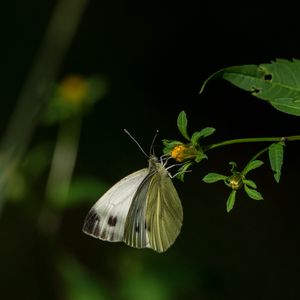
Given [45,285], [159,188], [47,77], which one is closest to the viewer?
[159,188]

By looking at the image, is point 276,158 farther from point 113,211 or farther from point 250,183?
point 113,211

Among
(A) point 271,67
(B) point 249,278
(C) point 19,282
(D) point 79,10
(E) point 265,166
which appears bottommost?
(C) point 19,282

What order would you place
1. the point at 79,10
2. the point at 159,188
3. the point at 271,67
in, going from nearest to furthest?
the point at 271,67 < the point at 159,188 < the point at 79,10

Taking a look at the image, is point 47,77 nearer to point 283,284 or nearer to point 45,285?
point 45,285

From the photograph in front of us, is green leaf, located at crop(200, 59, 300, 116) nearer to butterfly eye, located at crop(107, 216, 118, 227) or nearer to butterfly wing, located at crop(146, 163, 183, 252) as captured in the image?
butterfly wing, located at crop(146, 163, 183, 252)

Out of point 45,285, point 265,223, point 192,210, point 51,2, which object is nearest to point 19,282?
point 45,285
